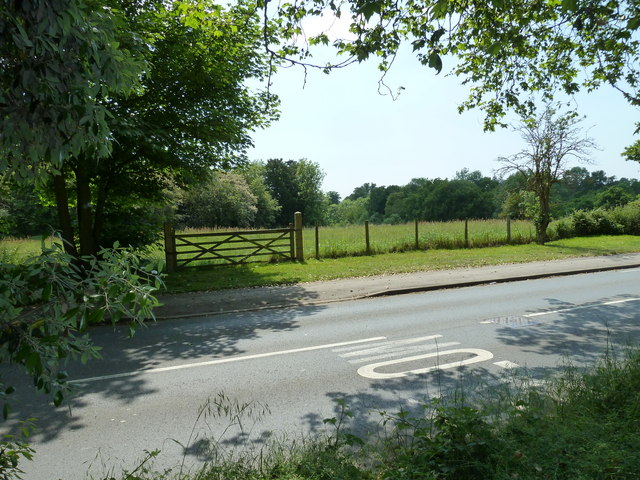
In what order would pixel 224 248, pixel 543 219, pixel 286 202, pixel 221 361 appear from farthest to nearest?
pixel 286 202 → pixel 543 219 → pixel 224 248 → pixel 221 361

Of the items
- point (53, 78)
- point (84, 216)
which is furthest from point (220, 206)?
point (53, 78)

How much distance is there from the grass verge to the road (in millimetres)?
3764

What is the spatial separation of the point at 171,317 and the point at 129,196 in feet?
21.1

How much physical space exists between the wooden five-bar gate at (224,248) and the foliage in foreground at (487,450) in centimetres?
1308

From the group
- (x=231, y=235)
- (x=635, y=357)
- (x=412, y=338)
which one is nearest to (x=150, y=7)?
(x=231, y=235)

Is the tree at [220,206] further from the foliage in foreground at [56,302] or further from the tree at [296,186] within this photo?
the foliage in foreground at [56,302]

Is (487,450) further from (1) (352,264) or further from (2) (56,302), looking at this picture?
(1) (352,264)

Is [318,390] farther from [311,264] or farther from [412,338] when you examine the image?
[311,264]

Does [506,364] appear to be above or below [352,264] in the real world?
below

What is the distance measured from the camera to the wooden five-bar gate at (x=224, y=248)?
1606cm

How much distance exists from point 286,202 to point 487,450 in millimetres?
75914

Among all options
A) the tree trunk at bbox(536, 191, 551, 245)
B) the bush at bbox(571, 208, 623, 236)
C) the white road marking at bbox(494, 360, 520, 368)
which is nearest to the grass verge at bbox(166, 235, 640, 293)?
the tree trunk at bbox(536, 191, 551, 245)

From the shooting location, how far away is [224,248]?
17.4 metres

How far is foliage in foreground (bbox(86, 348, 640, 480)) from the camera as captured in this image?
310cm
